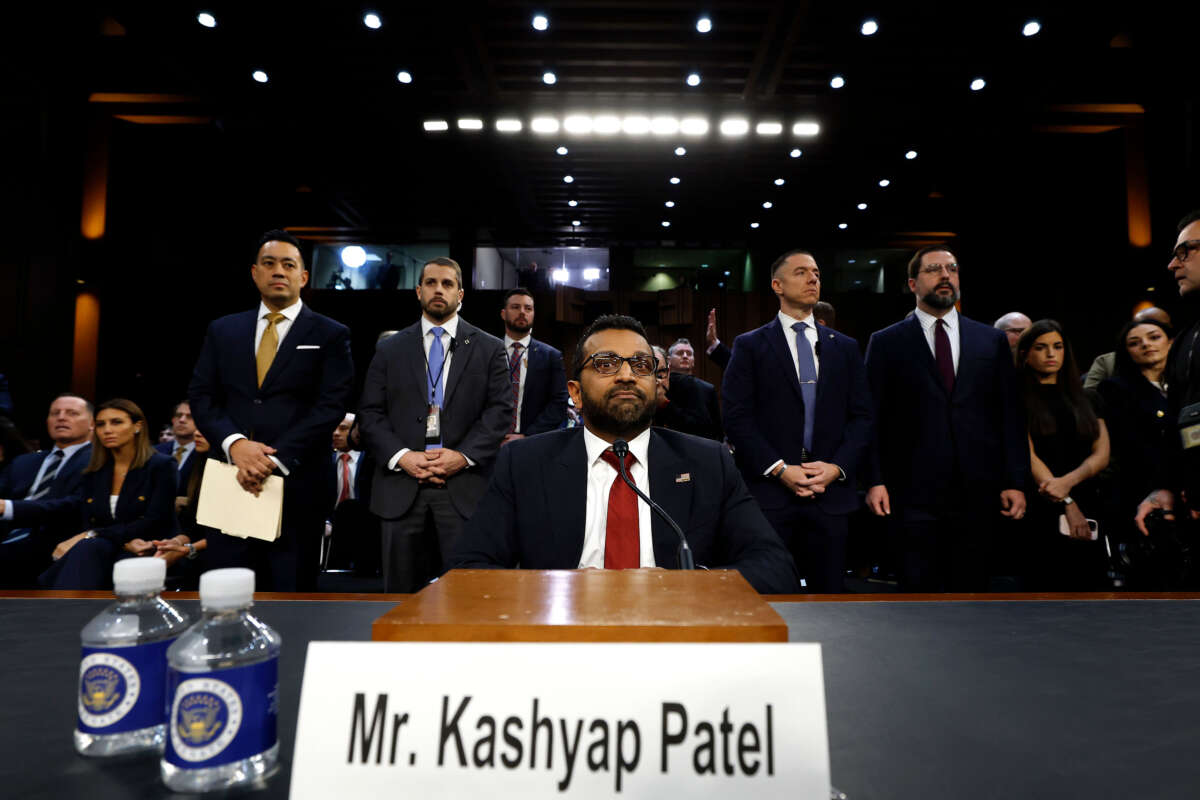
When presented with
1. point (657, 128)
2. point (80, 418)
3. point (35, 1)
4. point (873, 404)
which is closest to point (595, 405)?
point (873, 404)

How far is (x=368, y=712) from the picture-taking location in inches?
18.2

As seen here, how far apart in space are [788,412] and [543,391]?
157 centimetres

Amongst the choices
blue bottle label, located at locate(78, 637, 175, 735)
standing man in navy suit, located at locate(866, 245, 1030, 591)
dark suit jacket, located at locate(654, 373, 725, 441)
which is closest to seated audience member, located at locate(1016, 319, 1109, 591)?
standing man in navy suit, located at locate(866, 245, 1030, 591)

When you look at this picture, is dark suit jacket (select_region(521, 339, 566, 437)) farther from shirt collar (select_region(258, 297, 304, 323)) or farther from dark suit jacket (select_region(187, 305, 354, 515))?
shirt collar (select_region(258, 297, 304, 323))

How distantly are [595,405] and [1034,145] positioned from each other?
Result: 8.02 metres

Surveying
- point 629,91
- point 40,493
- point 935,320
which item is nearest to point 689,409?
point 935,320

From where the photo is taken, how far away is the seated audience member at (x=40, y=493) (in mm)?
2982

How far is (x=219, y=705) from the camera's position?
1.62ft

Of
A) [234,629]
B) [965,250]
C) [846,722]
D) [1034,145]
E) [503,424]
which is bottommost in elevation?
[846,722]

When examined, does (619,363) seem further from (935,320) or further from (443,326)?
(935,320)

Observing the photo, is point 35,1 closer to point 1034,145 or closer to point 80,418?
point 80,418

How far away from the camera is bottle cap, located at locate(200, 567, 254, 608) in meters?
0.50

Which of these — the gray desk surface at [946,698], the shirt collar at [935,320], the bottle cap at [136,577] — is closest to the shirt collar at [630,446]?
the gray desk surface at [946,698]

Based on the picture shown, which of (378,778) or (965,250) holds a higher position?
(965,250)
